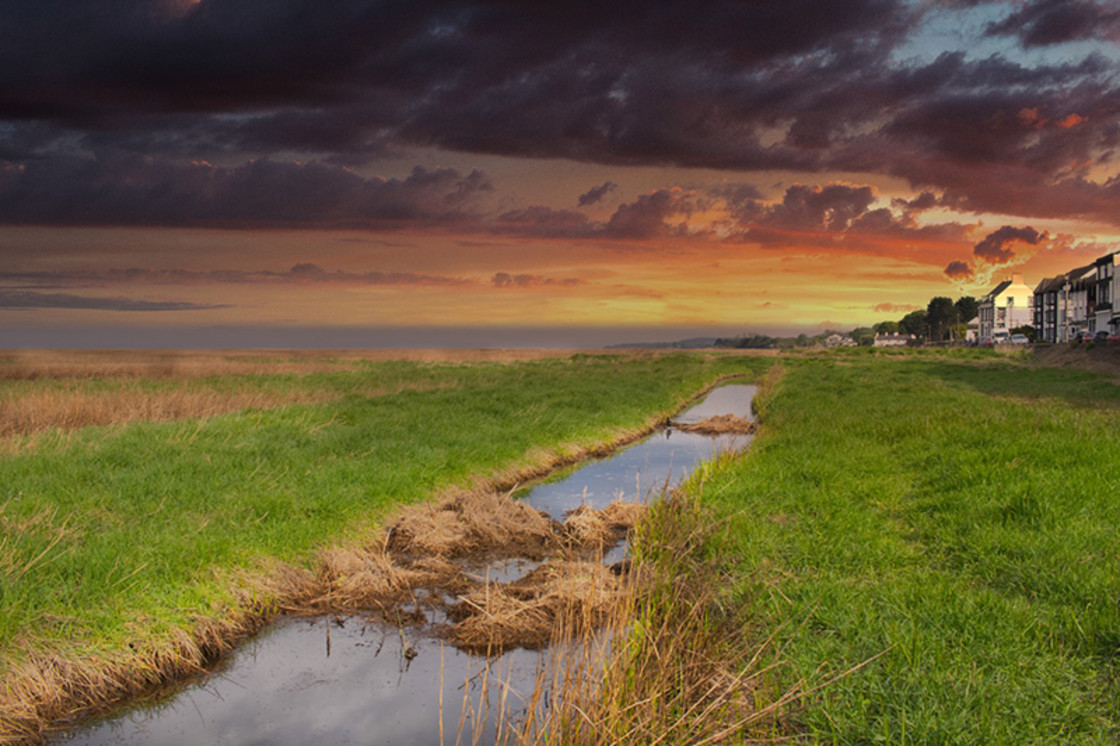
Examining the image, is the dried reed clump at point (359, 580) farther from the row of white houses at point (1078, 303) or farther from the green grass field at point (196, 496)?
the row of white houses at point (1078, 303)

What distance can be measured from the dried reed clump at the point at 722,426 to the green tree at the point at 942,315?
604 feet

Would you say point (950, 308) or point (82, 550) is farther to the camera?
point (950, 308)

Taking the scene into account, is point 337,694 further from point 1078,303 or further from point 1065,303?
point 1065,303

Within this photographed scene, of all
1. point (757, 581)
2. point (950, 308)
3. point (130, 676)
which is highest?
point (950, 308)

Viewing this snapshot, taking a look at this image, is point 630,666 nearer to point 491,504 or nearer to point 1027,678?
point 1027,678

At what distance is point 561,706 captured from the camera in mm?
5883

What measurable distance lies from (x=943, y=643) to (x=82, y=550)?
35.3 ft

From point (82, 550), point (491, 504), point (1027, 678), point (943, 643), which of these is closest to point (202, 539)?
point (82, 550)

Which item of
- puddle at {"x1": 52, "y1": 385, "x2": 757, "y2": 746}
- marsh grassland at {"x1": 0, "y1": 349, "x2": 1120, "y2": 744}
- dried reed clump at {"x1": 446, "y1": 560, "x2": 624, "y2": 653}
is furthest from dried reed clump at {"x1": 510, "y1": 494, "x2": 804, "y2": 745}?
dried reed clump at {"x1": 446, "y1": 560, "x2": 624, "y2": 653}

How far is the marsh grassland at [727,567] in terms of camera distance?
6.23 m

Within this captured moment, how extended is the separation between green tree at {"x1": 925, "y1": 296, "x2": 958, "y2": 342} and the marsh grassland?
7594 inches

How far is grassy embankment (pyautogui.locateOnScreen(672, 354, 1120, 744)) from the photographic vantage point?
20.0 feet

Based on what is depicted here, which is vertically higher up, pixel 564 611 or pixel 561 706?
pixel 561 706

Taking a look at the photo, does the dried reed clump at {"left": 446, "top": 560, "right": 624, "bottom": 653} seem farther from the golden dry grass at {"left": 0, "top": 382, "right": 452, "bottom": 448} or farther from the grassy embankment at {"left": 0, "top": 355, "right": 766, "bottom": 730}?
the golden dry grass at {"left": 0, "top": 382, "right": 452, "bottom": 448}
